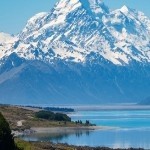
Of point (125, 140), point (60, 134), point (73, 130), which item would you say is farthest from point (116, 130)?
point (125, 140)

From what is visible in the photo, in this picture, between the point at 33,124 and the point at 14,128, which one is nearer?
the point at 14,128

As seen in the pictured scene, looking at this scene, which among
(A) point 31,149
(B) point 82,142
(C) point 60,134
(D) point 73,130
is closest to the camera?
(A) point 31,149

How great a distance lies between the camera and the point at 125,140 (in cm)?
14788

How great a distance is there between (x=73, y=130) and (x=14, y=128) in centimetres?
1756

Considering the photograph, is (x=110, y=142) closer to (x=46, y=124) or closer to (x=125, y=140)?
(x=125, y=140)

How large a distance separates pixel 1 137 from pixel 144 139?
276 ft

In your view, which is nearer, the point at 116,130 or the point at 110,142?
the point at 110,142

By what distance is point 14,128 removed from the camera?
16788cm

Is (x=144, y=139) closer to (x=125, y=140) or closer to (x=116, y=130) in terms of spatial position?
(x=125, y=140)

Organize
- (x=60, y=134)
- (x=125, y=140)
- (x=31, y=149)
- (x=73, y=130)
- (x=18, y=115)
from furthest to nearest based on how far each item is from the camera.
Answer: (x=18, y=115) → (x=73, y=130) → (x=60, y=134) → (x=125, y=140) → (x=31, y=149)

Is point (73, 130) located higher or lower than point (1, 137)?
higher

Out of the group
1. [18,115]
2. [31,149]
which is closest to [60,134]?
[18,115]

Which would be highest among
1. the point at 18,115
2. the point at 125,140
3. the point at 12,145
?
the point at 18,115

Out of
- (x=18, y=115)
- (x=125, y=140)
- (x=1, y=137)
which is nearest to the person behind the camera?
(x=1, y=137)
